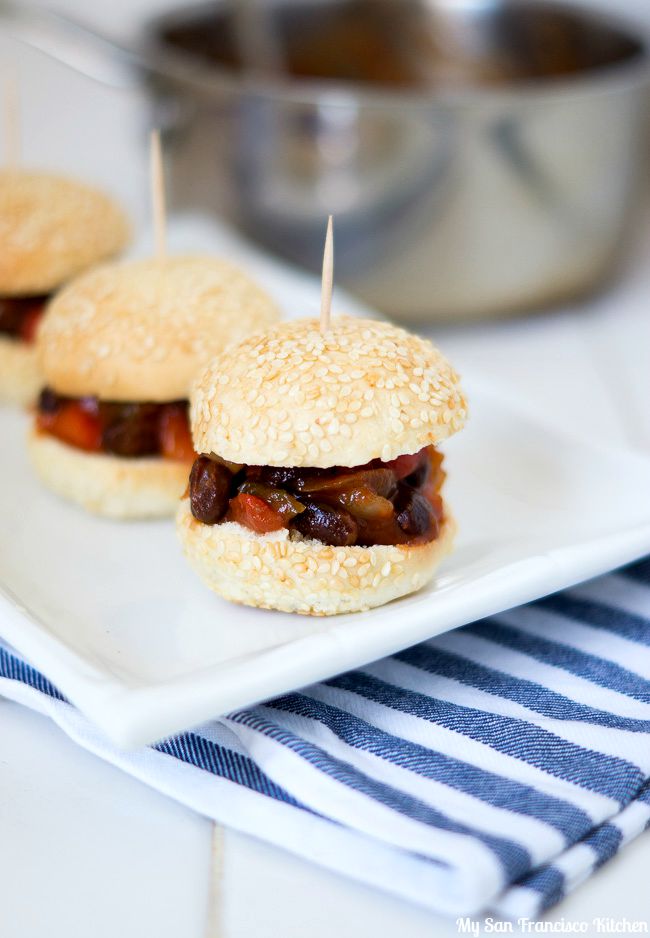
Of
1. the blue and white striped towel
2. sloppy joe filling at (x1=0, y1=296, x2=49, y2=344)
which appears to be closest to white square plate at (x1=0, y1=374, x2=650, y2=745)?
the blue and white striped towel

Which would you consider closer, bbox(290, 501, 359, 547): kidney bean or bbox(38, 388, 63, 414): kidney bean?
bbox(290, 501, 359, 547): kidney bean

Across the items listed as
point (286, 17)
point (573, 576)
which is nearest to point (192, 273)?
point (573, 576)

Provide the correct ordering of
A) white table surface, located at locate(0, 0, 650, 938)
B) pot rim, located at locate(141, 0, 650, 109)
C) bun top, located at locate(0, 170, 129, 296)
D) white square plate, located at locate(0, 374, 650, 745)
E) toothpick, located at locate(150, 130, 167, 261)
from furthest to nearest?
pot rim, located at locate(141, 0, 650, 109) < bun top, located at locate(0, 170, 129, 296) < toothpick, located at locate(150, 130, 167, 261) < white square plate, located at locate(0, 374, 650, 745) < white table surface, located at locate(0, 0, 650, 938)

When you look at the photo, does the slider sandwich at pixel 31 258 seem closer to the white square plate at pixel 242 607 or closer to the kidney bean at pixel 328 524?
the white square plate at pixel 242 607

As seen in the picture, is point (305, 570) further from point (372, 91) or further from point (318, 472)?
point (372, 91)

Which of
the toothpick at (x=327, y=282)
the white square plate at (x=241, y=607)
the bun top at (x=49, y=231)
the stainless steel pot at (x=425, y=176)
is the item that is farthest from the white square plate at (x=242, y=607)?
the stainless steel pot at (x=425, y=176)

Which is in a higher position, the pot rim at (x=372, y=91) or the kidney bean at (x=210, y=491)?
the pot rim at (x=372, y=91)

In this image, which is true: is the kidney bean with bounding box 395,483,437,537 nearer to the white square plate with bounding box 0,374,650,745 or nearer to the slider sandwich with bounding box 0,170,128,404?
the white square plate with bounding box 0,374,650,745
